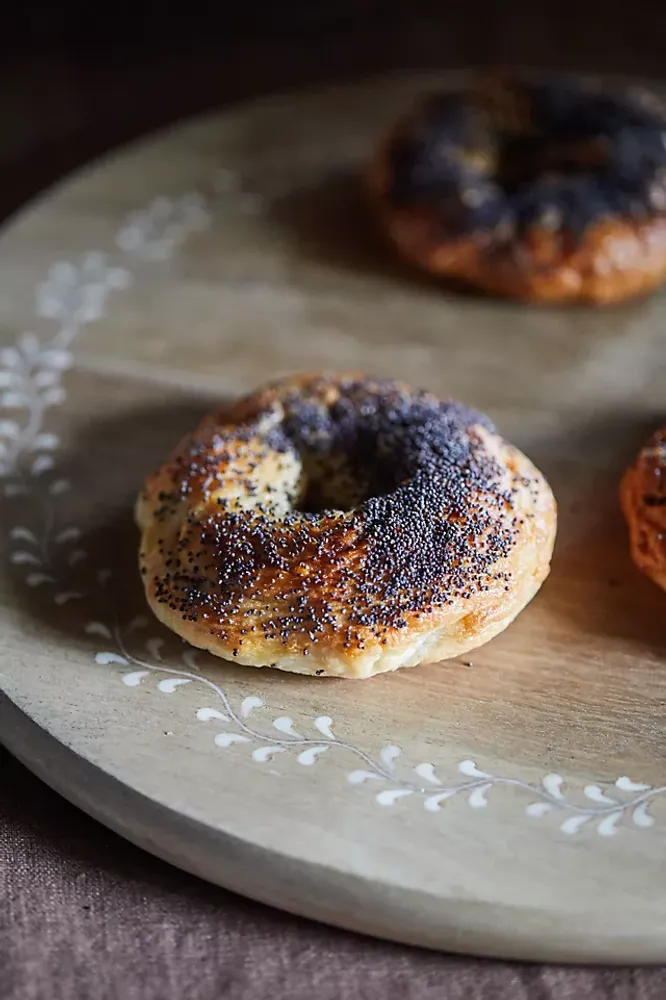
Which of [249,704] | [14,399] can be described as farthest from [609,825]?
[14,399]

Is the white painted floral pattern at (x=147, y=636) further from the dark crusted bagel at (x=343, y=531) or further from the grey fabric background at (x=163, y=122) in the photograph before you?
the grey fabric background at (x=163, y=122)

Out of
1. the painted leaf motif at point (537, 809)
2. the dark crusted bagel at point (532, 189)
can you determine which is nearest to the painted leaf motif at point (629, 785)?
the painted leaf motif at point (537, 809)

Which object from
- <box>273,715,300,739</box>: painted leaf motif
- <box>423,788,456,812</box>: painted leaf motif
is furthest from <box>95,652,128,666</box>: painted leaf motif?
<box>423,788,456,812</box>: painted leaf motif

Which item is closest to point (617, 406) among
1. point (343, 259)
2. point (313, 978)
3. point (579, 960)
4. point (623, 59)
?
point (343, 259)

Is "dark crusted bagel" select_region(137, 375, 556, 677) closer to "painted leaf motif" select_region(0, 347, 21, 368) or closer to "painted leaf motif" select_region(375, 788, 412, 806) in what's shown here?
"painted leaf motif" select_region(375, 788, 412, 806)

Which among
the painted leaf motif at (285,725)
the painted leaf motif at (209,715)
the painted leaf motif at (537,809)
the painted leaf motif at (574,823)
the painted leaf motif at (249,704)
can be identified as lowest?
the painted leaf motif at (574,823)
